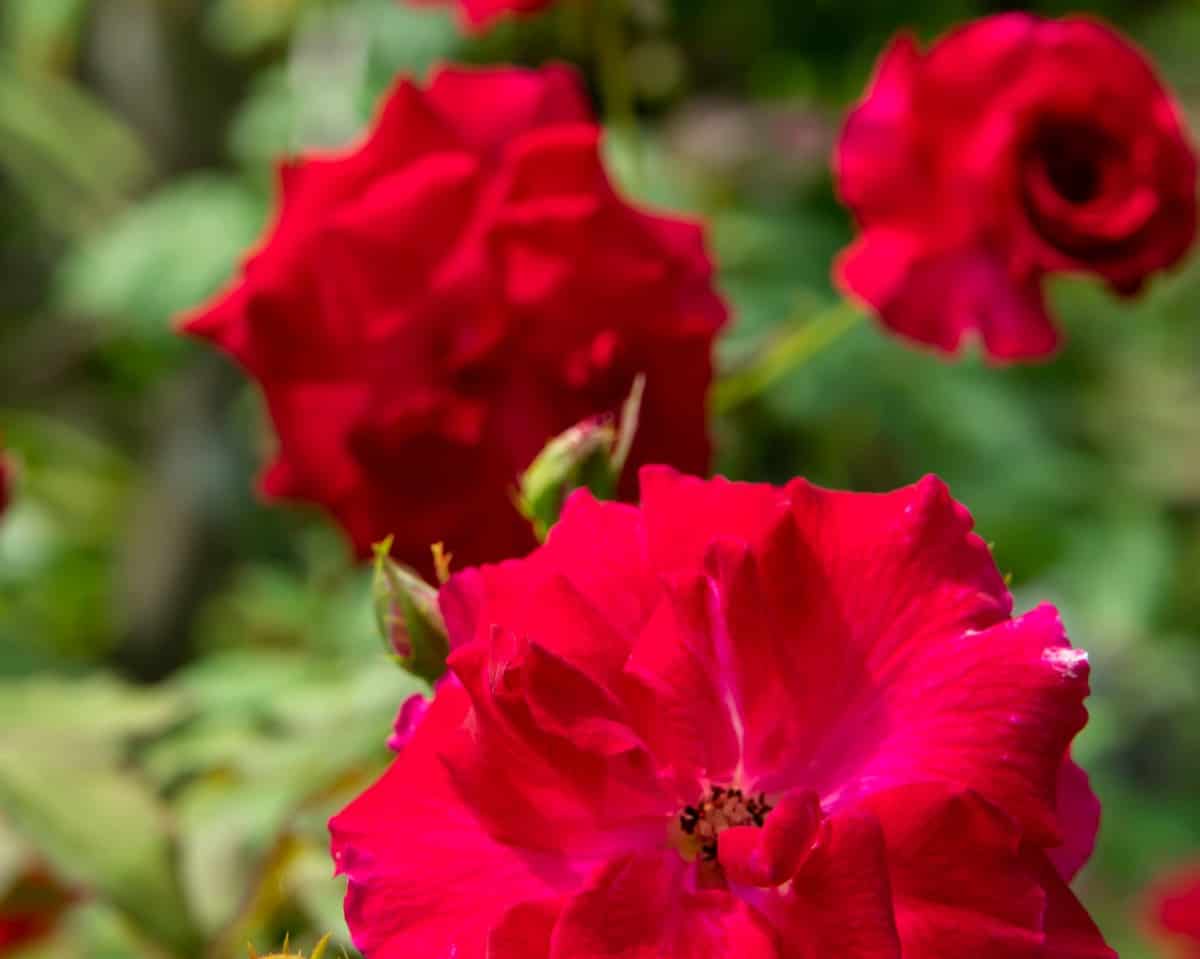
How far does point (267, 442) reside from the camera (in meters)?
1.14

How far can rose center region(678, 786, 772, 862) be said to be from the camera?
28 cm

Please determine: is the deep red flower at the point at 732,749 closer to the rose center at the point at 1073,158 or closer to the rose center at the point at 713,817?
the rose center at the point at 713,817

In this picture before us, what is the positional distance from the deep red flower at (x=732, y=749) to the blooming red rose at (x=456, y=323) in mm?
130

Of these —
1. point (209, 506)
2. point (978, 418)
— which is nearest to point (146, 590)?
point (209, 506)

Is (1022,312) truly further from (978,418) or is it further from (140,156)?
(140,156)

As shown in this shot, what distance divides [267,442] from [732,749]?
3.00 ft

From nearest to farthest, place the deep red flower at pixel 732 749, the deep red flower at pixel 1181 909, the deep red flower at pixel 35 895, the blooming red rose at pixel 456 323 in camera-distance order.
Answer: the deep red flower at pixel 732 749 → the blooming red rose at pixel 456 323 → the deep red flower at pixel 35 895 → the deep red flower at pixel 1181 909

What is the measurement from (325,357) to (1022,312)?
0.22 m

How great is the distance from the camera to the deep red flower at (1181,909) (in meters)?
0.89

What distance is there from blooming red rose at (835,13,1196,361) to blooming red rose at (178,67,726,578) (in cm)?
8

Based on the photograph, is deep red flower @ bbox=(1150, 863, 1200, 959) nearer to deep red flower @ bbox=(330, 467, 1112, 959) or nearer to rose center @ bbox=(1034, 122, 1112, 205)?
rose center @ bbox=(1034, 122, 1112, 205)

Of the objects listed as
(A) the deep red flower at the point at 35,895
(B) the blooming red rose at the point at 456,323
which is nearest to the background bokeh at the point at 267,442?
(A) the deep red flower at the point at 35,895

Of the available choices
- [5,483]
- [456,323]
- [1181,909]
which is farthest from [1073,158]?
[1181,909]

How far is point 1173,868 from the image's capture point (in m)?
1.11
